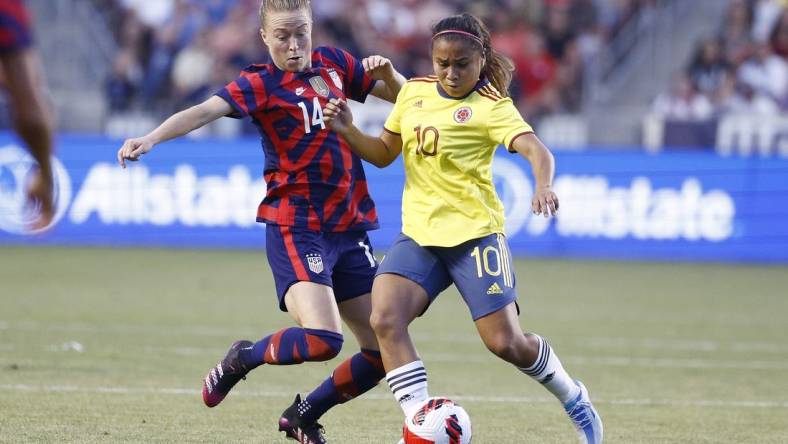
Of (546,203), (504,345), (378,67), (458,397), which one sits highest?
(378,67)

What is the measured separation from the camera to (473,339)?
11.0 meters

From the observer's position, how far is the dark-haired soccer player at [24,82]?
174 inches

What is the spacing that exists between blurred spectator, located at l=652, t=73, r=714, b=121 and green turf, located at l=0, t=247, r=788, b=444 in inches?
143

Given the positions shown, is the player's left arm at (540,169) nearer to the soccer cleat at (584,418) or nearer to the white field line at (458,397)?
the soccer cleat at (584,418)

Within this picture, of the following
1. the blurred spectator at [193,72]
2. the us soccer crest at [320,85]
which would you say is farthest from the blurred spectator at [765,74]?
the us soccer crest at [320,85]

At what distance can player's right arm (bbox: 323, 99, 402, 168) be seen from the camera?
618 cm

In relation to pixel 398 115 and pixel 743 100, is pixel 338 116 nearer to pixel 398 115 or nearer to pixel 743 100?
pixel 398 115

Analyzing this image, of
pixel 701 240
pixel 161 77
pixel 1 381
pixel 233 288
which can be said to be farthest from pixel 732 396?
pixel 161 77

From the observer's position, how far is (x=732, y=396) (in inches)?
331

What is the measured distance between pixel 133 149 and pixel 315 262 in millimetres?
1111

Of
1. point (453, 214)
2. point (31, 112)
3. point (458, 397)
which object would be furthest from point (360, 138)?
point (458, 397)

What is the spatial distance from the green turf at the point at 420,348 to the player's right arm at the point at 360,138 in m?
1.49

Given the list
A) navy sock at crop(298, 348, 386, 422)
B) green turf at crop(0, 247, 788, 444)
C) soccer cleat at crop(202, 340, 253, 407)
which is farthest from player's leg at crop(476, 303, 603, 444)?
soccer cleat at crop(202, 340, 253, 407)

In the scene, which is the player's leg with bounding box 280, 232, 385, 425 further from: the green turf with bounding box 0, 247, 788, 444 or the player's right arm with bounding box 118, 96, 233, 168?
the player's right arm with bounding box 118, 96, 233, 168
